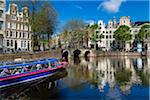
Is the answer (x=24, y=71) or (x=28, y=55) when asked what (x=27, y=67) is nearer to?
(x=24, y=71)

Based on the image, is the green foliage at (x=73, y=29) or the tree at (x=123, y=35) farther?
the tree at (x=123, y=35)

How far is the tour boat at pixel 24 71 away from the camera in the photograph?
27688 mm

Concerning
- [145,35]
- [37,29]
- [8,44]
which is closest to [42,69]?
[37,29]

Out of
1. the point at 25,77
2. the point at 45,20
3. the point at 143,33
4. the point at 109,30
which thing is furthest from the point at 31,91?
the point at 109,30

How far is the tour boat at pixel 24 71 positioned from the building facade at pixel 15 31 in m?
30.5

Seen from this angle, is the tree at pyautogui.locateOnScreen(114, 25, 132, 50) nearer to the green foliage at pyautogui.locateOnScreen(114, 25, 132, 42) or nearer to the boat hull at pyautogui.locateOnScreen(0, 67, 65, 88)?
the green foliage at pyautogui.locateOnScreen(114, 25, 132, 42)

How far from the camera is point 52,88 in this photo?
28906mm

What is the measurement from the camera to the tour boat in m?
27.7

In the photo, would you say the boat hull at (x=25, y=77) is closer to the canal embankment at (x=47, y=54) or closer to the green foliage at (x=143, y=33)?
the canal embankment at (x=47, y=54)

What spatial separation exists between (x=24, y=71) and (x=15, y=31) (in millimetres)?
42699

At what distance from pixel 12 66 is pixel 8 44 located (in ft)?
134

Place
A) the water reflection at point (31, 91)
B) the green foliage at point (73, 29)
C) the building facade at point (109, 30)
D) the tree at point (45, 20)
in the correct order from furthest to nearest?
1. the building facade at point (109, 30)
2. the green foliage at point (73, 29)
3. the tree at point (45, 20)
4. the water reflection at point (31, 91)

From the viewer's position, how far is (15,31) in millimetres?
72812

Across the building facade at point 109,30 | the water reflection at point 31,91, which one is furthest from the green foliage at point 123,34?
the water reflection at point 31,91
